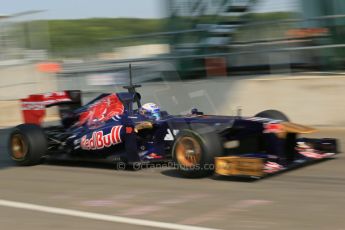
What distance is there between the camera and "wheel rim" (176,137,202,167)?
22.9 feet

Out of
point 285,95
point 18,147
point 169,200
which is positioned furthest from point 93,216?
point 285,95

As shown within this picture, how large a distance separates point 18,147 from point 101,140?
1.61 meters

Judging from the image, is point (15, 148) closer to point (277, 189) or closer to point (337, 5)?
point (277, 189)

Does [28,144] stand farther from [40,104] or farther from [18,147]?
[40,104]

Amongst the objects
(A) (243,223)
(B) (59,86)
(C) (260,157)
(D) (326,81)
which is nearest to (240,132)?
(C) (260,157)

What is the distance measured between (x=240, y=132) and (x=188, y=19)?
8.10 metres

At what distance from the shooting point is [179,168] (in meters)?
7.17

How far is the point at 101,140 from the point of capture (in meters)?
8.04

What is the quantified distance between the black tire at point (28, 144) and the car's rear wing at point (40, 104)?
1.92 feet

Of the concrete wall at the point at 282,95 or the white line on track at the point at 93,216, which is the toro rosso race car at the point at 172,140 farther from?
the white line on track at the point at 93,216

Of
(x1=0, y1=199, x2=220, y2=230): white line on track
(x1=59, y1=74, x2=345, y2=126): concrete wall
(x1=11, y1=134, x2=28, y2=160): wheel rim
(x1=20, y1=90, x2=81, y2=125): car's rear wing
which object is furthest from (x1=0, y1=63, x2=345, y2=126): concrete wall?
(x1=0, y1=199, x2=220, y2=230): white line on track

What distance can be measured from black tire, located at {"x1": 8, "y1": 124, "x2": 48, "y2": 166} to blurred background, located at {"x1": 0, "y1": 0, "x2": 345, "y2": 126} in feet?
5.61

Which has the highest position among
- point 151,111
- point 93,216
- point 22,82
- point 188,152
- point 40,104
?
point 22,82

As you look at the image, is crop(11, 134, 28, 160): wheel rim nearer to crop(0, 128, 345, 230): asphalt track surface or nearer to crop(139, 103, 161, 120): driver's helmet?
crop(0, 128, 345, 230): asphalt track surface
